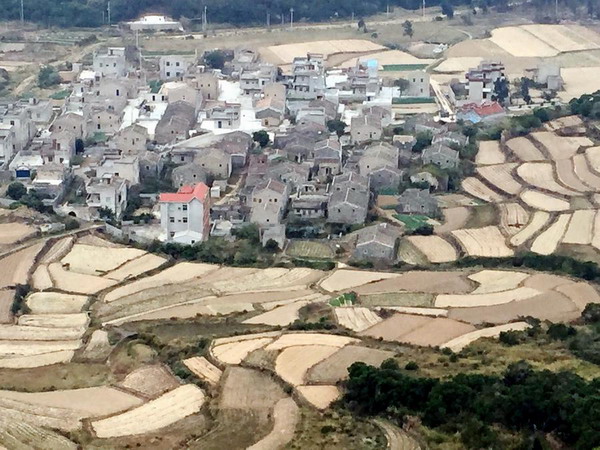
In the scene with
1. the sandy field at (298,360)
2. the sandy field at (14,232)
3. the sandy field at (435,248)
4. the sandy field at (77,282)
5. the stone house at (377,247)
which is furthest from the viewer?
the sandy field at (14,232)

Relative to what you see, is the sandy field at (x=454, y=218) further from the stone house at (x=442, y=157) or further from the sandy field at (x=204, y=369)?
the sandy field at (x=204, y=369)

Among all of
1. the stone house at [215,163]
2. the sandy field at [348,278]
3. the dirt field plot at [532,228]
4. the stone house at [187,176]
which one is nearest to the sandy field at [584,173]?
the dirt field plot at [532,228]

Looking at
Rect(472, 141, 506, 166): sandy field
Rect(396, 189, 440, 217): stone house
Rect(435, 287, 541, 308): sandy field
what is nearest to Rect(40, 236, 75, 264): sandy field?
Rect(396, 189, 440, 217): stone house

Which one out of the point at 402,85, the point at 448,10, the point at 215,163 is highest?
the point at 448,10

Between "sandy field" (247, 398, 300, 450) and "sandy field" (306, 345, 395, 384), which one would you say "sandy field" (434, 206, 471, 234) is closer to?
"sandy field" (306, 345, 395, 384)

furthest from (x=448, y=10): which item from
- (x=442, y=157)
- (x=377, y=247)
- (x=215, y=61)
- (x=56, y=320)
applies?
(x=56, y=320)

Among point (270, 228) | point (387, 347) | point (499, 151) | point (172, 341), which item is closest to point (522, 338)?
point (387, 347)

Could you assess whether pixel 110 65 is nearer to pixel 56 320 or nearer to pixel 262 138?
pixel 262 138
